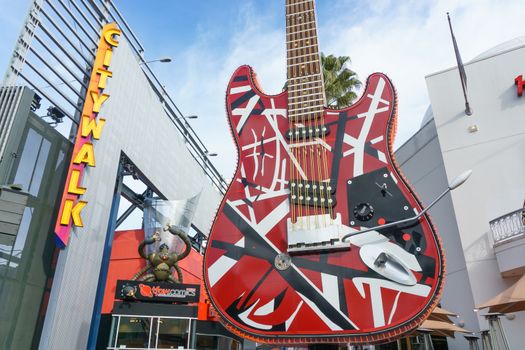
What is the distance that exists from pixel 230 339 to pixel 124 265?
465 centimetres

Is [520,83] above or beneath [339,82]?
beneath

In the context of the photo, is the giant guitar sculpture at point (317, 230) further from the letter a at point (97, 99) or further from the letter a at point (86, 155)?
the letter a at point (97, 99)

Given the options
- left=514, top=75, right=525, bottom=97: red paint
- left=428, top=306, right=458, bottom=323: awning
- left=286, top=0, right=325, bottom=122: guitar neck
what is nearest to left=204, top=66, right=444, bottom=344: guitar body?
left=286, top=0, right=325, bottom=122: guitar neck

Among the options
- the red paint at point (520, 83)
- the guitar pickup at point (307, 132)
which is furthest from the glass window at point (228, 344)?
the red paint at point (520, 83)

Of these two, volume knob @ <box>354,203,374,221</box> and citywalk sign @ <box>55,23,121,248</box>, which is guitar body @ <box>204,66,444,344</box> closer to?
volume knob @ <box>354,203,374,221</box>

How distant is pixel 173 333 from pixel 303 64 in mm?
7273

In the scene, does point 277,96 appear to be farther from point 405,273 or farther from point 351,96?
point 351,96

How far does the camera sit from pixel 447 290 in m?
12.8

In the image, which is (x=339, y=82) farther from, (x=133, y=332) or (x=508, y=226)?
(x=133, y=332)

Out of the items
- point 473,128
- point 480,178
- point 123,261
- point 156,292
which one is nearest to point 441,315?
point 480,178

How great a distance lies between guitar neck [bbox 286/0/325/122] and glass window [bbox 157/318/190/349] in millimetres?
6080

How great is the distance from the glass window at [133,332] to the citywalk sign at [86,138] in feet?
8.71

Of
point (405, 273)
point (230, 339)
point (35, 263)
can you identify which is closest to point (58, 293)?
point (35, 263)

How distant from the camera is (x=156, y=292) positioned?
33.5 feet
